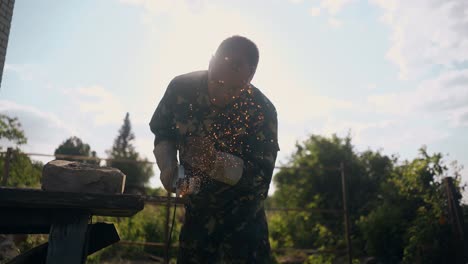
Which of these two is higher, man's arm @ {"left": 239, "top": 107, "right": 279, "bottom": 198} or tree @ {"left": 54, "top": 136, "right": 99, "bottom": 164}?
tree @ {"left": 54, "top": 136, "right": 99, "bottom": 164}

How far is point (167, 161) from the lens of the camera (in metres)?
1.83

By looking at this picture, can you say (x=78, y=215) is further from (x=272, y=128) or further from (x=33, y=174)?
(x=33, y=174)

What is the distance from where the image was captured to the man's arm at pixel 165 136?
1806 mm

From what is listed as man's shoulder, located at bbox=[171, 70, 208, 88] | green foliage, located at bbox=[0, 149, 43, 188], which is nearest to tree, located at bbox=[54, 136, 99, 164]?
green foliage, located at bbox=[0, 149, 43, 188]

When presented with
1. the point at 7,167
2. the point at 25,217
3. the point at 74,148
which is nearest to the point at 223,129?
the point at 25,217

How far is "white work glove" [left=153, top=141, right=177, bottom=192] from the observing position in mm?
1777

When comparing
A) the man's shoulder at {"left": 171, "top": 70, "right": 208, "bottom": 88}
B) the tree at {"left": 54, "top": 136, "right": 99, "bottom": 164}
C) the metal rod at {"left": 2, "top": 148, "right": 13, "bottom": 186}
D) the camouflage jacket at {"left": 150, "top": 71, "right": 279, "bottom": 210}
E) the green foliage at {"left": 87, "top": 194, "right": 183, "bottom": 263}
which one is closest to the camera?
the camouflage jacket at {"left": 150, "top": 71, "right": 279, "bottom": 210}

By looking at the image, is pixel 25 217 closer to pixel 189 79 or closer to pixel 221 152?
pixel 221 152

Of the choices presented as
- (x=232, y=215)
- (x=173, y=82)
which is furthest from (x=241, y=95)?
(x=232, y=215)

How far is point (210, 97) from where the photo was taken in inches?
80.7

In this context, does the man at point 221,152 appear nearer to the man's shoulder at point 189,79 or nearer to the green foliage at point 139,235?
the man's shoulder at point 189,79

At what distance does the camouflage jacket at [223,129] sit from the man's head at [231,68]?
0.22 feet

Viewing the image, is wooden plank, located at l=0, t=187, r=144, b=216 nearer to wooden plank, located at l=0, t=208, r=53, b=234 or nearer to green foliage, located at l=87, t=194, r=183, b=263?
wooden plank, located at l=0, t=208, r=53, b=234

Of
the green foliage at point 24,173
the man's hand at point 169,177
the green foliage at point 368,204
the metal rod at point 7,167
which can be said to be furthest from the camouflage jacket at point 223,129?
the green foliage at point 24,173
